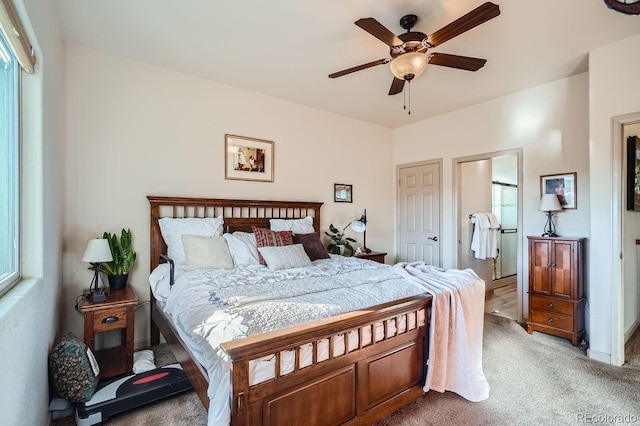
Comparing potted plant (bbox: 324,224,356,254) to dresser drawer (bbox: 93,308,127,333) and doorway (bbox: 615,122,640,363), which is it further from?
doorway (bbox: 615,122,640,363)

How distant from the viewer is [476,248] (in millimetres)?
4586

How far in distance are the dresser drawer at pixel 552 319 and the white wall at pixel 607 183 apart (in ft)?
0.82

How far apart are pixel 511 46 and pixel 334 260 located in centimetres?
261

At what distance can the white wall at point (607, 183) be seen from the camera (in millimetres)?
2611

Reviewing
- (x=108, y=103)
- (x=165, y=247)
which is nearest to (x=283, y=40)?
(x=108, y=103)

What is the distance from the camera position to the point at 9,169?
4.68 feet

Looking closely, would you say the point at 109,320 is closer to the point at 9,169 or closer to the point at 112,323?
the point at 112,323

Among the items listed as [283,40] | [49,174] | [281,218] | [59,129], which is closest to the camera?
[49,174]

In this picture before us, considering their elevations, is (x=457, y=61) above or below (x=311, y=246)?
above

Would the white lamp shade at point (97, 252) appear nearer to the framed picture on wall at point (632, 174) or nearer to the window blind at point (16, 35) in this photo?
the window blind at point (16, 35)

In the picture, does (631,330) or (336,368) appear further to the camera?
(631,330)

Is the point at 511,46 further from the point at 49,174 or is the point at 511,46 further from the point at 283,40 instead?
the point at 49,174

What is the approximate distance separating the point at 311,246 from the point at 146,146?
2.01 meters

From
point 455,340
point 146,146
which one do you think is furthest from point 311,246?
point 146,146
